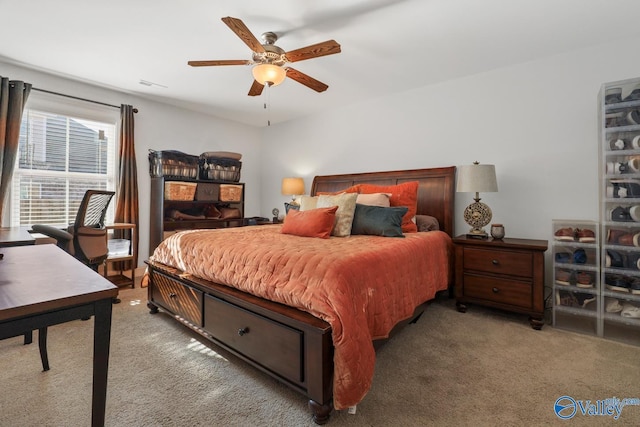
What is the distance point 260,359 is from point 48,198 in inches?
137

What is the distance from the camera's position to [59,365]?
1813 mm

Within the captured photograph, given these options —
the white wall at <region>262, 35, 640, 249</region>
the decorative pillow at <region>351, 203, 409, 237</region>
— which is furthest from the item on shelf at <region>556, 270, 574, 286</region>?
the decorative pillow at <region>351, 203, 409, 237</region>

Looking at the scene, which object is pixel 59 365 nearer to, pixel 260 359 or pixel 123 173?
pixel 260 359

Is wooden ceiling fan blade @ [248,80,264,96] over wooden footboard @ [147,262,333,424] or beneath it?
over

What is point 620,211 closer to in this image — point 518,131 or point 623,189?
point 623,189

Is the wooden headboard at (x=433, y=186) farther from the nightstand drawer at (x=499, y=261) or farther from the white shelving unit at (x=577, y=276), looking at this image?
the white shelving unit at (x=577, y=276)

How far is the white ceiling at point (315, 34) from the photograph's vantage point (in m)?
2.10

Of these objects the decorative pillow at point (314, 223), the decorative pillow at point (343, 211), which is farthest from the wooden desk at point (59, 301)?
the decorative pillow at point (343, 211)

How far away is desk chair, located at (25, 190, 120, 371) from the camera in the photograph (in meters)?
2.46

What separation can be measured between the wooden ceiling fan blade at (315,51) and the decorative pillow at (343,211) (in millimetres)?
1197

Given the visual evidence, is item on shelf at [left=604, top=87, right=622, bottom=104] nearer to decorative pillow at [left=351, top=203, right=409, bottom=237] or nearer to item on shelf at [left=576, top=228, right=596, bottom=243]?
item on shelf at [left=576, top=228, right=596, bottom=243]

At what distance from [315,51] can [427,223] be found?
2012 mm

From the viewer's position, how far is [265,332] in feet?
5.17

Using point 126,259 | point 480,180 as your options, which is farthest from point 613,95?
point 126,259
